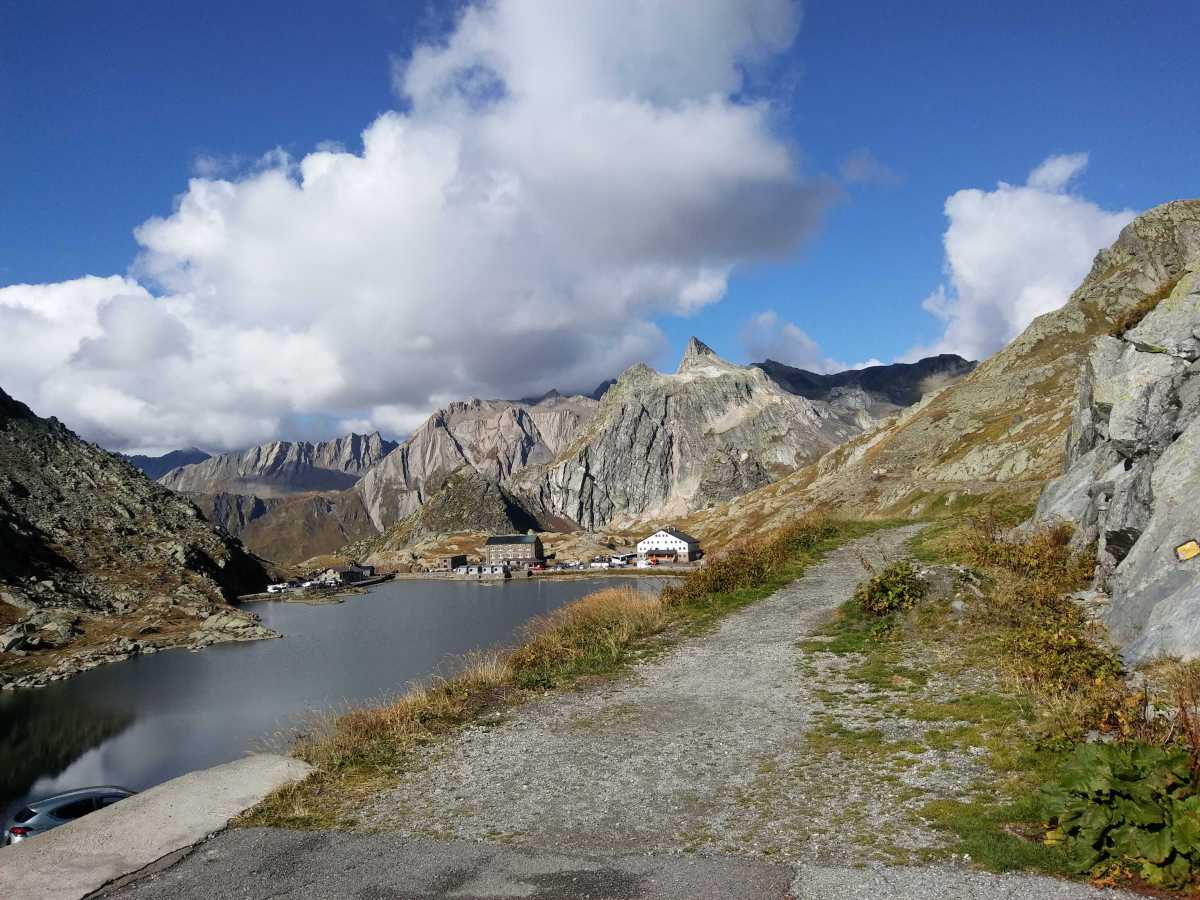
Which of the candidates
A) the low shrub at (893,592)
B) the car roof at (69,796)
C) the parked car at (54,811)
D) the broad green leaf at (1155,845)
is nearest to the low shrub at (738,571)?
the low shrub at (893,592)

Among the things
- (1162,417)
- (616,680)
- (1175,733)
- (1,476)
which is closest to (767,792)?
(1175,733)

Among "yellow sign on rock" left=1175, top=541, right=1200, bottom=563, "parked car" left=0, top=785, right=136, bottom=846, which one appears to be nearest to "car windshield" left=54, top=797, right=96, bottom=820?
"parked car" left=0, top=785, right=136, bottom=846

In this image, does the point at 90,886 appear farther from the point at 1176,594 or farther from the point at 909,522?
the point at 909,522

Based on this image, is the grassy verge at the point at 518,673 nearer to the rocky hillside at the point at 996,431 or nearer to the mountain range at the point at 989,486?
the mountain range at the point at 989,486

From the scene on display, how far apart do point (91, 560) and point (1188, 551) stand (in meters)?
168

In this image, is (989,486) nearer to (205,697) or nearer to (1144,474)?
(1144,474)

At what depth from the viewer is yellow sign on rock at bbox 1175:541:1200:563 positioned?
14984 millimetres

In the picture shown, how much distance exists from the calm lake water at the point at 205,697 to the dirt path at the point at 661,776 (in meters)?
8.08

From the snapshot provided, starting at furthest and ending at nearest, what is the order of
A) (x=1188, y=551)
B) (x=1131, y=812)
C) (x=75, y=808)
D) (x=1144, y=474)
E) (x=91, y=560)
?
(x=91, y=560), (x=75, y=808), (x=1144, y=474), (x=1188, y=551), (x=1131, y=812)

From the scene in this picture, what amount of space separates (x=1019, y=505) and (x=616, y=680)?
34841 mm

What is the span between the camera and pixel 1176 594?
48.2 ft

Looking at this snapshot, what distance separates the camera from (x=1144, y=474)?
18953 millimetres

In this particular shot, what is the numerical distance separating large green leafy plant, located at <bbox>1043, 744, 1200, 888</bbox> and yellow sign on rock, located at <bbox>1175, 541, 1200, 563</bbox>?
8.01 metres

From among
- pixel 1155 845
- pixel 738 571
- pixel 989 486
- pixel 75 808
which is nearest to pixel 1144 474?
pixel 1155 845
